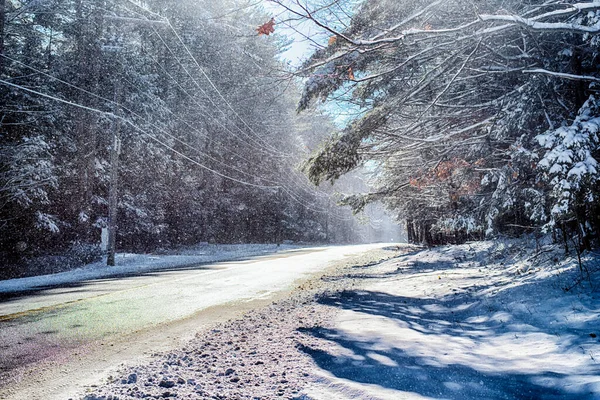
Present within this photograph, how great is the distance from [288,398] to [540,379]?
1.92 m

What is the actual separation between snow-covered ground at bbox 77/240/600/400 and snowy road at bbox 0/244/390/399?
0.58 meters

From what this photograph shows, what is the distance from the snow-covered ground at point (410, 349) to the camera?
8.59 ft

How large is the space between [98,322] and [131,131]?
19132 mm

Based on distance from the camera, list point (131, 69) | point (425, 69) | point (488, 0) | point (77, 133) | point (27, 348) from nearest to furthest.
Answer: point (27, 348)
point (488, 0)
point (425, 69)
point (77, 133)
point (131, 69)

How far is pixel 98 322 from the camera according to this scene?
5.06 metres

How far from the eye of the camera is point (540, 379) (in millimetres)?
2680

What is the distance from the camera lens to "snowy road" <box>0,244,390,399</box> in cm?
328

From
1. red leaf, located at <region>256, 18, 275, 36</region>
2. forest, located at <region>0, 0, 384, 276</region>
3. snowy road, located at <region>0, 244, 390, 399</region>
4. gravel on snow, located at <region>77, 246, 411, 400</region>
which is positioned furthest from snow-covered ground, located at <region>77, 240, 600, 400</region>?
forest, located at <region>0, 0, 384, 276</region>

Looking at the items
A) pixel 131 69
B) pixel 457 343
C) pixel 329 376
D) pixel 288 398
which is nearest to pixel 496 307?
pixel 457 343

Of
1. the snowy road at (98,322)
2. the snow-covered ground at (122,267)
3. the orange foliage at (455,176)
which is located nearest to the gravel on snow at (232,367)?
the snowy road at (98,322)

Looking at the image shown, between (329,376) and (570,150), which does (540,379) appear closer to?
(329,376)

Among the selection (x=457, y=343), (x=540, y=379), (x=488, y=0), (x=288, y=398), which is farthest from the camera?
(x=488, y=0)

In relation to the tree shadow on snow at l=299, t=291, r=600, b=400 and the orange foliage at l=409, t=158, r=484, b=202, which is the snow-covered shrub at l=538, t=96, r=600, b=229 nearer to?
the tree shadow on snow at l=299, t=291, r=600, b=400

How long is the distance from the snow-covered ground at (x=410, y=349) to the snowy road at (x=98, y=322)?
1.91 ft
